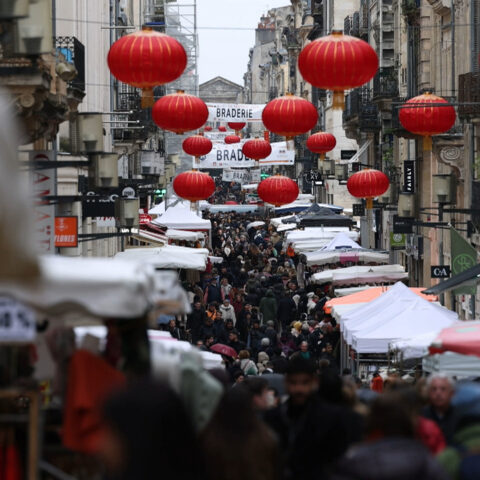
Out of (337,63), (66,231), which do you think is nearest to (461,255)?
(66,231)

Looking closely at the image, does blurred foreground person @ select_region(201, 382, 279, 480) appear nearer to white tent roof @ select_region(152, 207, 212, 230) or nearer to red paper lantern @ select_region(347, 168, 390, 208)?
red paper lantern @ select_region(347, 168, 390, 208)

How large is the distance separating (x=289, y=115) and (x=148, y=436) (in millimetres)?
12900

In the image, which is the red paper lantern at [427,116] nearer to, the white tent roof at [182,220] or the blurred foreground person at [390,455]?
the blurred foreground person at [390,455]

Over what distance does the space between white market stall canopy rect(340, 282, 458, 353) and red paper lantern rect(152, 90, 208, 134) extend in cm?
357

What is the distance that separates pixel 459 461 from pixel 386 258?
2366cm

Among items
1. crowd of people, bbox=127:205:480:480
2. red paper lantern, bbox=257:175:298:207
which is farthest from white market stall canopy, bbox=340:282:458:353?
Answer: red paper lantern, bbox=257:175:298:207

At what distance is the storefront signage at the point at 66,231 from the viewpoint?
19.5m

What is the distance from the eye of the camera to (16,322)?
22.7ft

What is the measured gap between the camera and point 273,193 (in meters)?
23.5

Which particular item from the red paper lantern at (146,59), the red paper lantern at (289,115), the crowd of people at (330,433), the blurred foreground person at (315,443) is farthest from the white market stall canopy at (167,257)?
the blurred foreground person at (315,443)

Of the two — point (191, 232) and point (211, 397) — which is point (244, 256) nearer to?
point (191, 232)

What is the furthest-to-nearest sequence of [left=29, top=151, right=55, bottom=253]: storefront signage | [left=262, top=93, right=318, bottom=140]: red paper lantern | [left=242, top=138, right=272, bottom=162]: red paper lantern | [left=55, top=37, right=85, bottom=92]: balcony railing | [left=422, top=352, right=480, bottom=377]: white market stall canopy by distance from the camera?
[left=242, top=138, right=272, bottom=162]: red paper lantern < [left=55, top=37, right=85, bottom=92]: balcony railing < [left=262, top=93, right=318, bottom=140]: red paper lantern < [left=29, top=151, right=55, bottom=253]: storefront signage < [left=422, top=352, right=480, bottom=377]: white market stall canopy

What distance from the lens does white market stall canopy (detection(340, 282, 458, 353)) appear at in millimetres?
15961

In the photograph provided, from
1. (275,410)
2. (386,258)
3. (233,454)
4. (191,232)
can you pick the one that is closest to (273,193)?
(386,258)
